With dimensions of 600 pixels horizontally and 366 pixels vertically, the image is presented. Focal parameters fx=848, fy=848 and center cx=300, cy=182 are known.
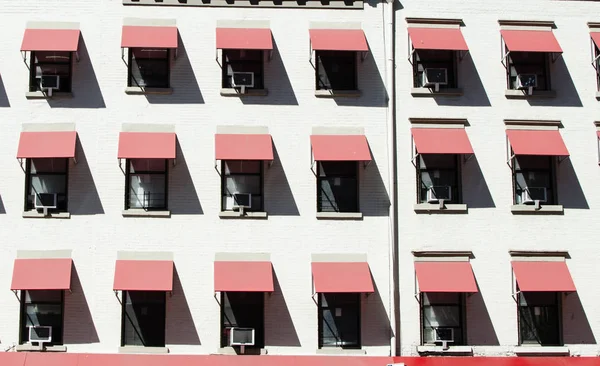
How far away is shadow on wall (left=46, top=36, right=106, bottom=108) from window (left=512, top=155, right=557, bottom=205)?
33.4 feet

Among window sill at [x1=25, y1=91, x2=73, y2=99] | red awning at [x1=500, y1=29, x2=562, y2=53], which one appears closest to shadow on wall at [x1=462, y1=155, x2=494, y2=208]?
red awning at [x1=500, y1=29, x2=562, y2=53]

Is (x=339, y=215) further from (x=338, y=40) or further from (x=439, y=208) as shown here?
(x=338, y=40)

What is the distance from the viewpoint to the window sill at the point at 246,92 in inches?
805

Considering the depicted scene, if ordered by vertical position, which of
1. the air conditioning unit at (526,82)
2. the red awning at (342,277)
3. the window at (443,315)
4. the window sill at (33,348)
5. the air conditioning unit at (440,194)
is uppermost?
the air conditioning unit at (526,82)

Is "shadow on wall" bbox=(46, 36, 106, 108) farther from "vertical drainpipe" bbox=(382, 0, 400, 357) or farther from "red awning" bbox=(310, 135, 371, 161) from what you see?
"vertical drainpipe" bbox=(382, 0, 400, 357)

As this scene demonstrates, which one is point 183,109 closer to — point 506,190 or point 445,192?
point 445,192

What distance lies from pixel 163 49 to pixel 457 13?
740 cm

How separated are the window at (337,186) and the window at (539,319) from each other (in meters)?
4.65

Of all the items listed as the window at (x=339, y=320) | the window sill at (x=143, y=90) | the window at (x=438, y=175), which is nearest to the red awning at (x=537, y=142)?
the window at (x=438, y=175)

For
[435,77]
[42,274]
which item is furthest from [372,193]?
[42,274]

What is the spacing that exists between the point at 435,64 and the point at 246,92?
4817 millimetres

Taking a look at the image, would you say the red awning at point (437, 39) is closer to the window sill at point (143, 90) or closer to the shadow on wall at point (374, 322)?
the shadow on wall at point (374, 322)

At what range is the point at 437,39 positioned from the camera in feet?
68.0

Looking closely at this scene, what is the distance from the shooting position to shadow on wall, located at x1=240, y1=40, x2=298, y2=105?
67.6 feet
